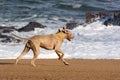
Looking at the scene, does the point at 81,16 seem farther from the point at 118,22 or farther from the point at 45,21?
the point at 118,22

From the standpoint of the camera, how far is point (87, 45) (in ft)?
61.8

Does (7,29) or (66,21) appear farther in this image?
(66,21)

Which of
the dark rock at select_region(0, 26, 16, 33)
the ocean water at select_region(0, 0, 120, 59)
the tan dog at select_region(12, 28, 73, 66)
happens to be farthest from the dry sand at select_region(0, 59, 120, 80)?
the dark rock at select_region(0, 26, 16, 33)

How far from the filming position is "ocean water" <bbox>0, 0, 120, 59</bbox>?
17156 mm

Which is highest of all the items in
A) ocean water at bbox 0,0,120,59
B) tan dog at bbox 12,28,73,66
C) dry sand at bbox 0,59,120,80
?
tan dog at bbox 12,28,73,66

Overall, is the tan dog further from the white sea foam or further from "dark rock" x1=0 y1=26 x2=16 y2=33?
"dark rock" x1=0 y1=26 x2=16 y2=33

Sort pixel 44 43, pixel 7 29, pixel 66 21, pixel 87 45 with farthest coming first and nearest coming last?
pixel 66 21 < pixel 7 29 < pixel 87 45 < pixel 44 43

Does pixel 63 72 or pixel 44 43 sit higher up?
pixel 44 43

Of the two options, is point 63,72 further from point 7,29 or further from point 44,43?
point 7,29

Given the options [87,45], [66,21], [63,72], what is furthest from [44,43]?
[66,21]

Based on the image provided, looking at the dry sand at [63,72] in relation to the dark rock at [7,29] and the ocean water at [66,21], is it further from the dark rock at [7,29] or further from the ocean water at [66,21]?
the dark rock at [7,29]

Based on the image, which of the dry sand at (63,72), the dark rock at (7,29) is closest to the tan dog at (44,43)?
the dry sand at (63,72)

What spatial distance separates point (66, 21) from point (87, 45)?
11329mm

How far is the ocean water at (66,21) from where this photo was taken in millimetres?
17156
